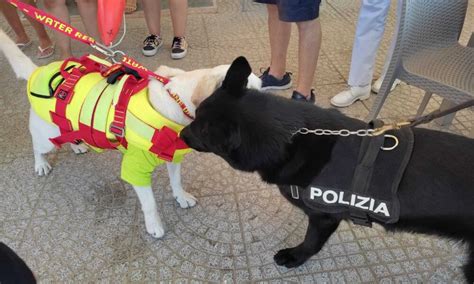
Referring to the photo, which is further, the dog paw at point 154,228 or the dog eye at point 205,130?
the dog paw at point 154,228

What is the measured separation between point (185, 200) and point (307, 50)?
1.71 metres

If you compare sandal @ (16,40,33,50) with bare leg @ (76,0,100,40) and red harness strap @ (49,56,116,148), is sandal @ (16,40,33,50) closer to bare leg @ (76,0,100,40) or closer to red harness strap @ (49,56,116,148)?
bare leg @ (76,0,100,40)

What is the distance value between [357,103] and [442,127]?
2.47ft

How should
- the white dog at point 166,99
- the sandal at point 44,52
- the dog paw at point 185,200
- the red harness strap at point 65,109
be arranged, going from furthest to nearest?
the sandal at point 44,52
the dog paw at point 185,200
the red harness strap at point 65,109
the white dog at point 166,99

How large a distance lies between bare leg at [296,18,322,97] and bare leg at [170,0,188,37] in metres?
1.68

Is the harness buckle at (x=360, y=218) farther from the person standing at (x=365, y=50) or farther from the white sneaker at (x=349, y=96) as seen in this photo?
the white sneaker at (x=349, y=96)

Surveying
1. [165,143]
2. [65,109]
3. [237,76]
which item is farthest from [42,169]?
[237,76]

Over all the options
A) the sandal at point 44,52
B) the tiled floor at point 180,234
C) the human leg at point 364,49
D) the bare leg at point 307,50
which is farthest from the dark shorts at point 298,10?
the sandal at point 44,52

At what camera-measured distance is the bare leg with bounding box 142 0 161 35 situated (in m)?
4.19

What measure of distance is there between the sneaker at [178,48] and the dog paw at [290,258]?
2846 millimetres

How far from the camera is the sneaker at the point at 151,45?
170 inches

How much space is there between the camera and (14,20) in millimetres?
4324

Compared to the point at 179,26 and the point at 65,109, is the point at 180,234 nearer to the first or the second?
the point at 65,109

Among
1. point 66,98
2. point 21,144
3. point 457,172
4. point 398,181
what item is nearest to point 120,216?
point 66,98
